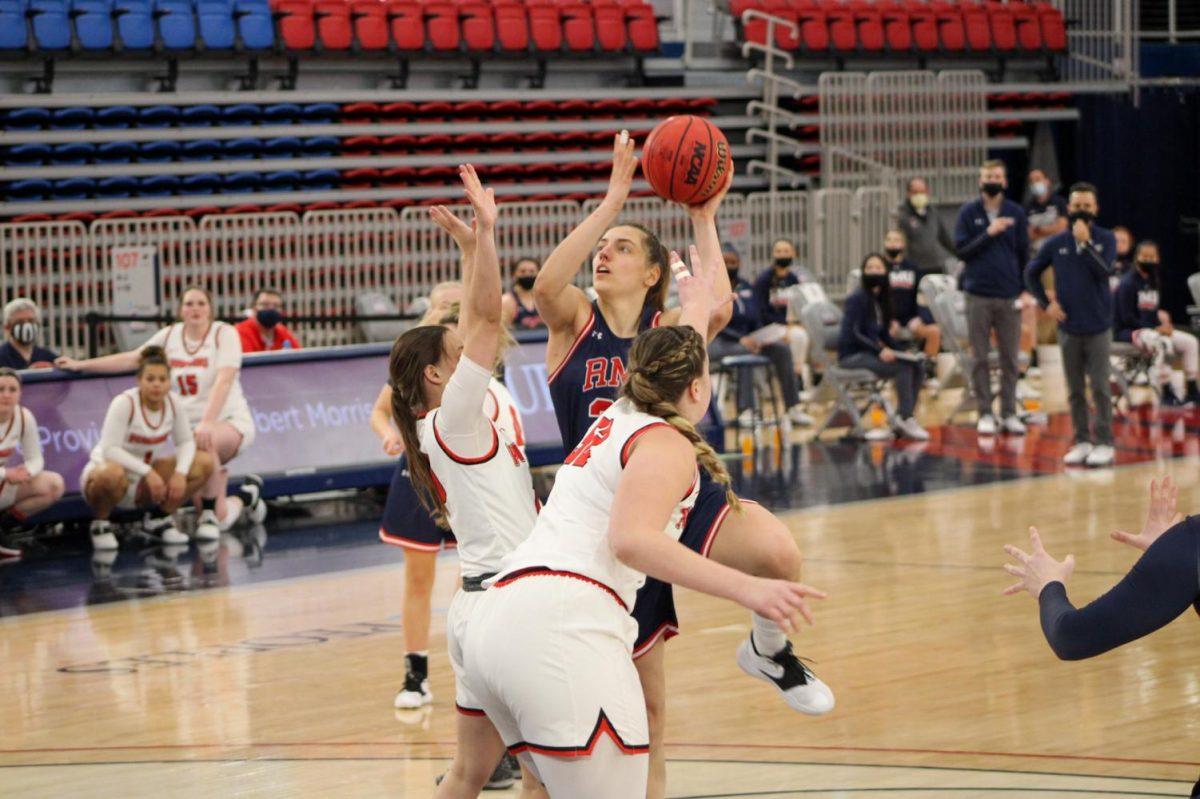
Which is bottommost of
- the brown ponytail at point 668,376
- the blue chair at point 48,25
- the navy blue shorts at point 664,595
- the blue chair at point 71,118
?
the navy blue shorts at point 664,595

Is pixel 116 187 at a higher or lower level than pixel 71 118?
lower

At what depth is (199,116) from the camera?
60.0ft

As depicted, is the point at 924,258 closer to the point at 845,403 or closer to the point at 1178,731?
the point at 845,403

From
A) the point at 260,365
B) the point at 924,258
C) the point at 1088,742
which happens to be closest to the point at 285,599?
the point at 260,365

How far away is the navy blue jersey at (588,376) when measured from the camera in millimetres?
4984

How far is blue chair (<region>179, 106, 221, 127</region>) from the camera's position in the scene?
18141 millimetres

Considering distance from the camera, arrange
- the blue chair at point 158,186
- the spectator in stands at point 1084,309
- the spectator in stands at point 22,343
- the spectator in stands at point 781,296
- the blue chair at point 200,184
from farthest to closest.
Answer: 1. the blue chair at point 200,184
2. the blue chair at point 158,186
3. the spectator in stands at point 781,296
4. the spectator in stands at point 1084,309
5. the spectator in stands at point 22,343

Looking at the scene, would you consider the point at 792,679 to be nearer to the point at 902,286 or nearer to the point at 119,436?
the point at 119,436

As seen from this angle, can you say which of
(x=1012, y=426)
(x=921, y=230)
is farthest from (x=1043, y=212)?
(x=1012, y=426)

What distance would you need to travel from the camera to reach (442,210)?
15.5 feet

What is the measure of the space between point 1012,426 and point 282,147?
28.0ft

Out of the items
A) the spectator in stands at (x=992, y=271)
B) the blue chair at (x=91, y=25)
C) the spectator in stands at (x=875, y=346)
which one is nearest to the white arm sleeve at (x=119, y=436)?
the spectator in stands at (x=875, y=346)

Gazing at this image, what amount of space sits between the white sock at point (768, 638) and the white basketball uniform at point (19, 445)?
21.6ft

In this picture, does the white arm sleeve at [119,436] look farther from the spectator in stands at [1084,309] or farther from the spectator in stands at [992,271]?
the spectator in stands at [992,271]
